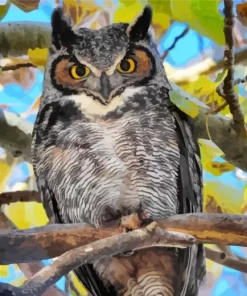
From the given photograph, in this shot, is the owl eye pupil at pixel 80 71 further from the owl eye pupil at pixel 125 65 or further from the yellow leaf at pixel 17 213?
the yellow leaf at pixel 17 213

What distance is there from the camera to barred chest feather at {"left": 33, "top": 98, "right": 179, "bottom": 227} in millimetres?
728

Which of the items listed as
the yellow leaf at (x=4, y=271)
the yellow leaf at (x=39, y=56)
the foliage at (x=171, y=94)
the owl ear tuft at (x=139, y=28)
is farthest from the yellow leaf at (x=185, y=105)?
the yellow leaf at (x=4, y=271)

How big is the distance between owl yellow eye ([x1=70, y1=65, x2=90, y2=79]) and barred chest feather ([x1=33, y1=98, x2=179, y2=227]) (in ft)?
0.21

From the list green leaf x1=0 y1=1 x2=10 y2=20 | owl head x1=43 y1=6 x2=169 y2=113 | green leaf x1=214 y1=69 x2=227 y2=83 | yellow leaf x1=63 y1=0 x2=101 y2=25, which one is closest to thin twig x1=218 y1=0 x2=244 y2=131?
green leaf x1=214 y1=69 x2=227 y2=83

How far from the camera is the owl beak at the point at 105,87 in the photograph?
29.3 inches

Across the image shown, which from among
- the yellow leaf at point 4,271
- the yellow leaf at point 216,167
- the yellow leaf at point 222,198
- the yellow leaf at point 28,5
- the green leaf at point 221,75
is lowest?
the yellow leaf at point 4,271

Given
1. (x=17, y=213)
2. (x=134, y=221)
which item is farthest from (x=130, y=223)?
(x=17, y=213)

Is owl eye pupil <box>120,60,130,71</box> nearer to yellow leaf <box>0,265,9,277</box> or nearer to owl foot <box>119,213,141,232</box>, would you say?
owl foot <box>119,213,141,232</box>

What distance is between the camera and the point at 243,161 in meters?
0.77

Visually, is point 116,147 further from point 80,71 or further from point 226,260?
point 226,260

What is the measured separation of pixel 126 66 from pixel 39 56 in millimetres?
146

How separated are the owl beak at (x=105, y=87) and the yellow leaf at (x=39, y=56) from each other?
0.11 m

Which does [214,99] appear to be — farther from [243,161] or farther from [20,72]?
[20,72]

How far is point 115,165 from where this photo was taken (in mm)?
737
